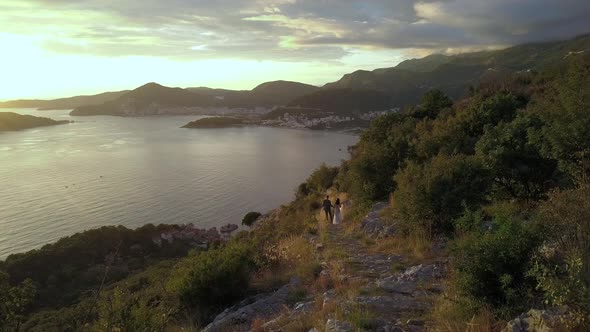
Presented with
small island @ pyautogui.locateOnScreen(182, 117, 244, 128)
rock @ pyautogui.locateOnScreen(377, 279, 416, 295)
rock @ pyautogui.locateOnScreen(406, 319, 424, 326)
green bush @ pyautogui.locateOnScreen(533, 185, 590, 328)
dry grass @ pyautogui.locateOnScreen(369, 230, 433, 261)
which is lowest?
small island @ pyautogui.locateOnScreen(182, 117, 244, 128)

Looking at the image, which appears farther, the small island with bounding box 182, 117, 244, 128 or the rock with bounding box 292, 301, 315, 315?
the small island with bounding box 182, 117, 244, 128

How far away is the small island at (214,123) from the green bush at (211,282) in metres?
112

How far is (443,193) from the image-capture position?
26.2 feet

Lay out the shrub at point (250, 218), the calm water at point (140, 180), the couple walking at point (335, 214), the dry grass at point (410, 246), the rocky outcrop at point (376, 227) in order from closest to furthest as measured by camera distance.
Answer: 1. the dry grass at point (410, 246)
2. the rocky outcrop at point (376, 227)
3. the couple walking at point (335, 214)
4. the shrub at point (250, 218)
5. the calm water at point (140, 180)

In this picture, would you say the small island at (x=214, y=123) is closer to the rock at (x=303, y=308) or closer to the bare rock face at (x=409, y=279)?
the bare rock face at (x=409, y=279)

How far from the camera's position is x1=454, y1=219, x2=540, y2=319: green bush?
3.90m

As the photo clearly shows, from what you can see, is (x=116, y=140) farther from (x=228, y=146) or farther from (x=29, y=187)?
(x=29, y=187)

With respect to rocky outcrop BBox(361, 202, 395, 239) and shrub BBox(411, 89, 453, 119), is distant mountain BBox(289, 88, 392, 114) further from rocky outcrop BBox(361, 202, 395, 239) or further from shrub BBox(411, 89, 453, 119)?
rocky outcrop BBox(361, 202, 395, 239)

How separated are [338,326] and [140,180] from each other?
48556 millimetres

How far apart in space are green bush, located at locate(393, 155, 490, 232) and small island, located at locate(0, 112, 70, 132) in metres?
126

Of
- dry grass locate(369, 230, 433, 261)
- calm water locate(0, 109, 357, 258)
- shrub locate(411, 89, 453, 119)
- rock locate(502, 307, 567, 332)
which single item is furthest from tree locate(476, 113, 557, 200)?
calm water locate(0, 109, 357, 258)

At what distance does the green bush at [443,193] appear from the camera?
7914mm

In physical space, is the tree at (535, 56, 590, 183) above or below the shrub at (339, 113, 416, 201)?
above

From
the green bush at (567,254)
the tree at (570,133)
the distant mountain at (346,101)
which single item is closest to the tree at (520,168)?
the tree at (570,133)
